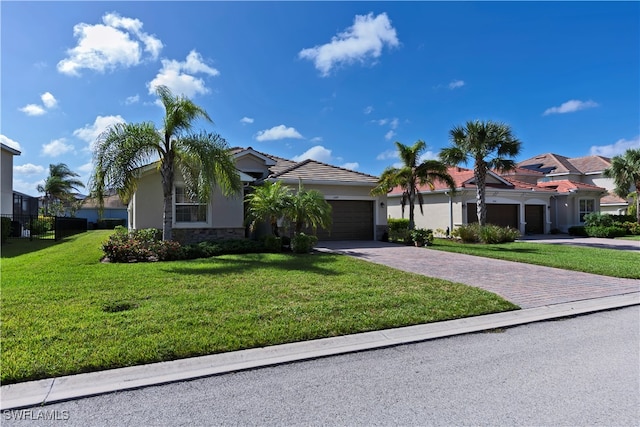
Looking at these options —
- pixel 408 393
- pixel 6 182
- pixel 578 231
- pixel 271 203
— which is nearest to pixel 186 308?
pixel 408 393

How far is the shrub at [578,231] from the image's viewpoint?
25.4m

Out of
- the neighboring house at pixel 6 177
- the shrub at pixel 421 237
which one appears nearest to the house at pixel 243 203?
the shrub at pixel 421 237

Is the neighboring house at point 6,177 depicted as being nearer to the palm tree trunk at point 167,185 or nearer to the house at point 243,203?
the house at point 243,203

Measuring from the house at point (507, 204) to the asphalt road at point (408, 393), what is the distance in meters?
17.7

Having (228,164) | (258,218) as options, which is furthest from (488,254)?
(228,164)

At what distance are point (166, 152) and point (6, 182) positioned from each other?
736 inches

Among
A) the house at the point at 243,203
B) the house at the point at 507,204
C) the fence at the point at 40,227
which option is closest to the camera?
the house at the point at 243,203

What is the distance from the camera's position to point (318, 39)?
47.6 ft

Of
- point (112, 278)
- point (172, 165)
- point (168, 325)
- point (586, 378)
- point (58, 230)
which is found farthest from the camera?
point (58, 230)

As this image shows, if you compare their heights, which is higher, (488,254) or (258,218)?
(258,218)

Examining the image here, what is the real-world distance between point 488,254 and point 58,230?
70.4 ft

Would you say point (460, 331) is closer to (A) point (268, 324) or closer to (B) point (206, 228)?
(A) point (268, 324)

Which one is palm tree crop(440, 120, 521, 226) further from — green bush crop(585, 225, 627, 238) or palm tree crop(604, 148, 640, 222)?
palm tree crop(604, 148, 640, 222)

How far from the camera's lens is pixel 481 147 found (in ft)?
60.5
